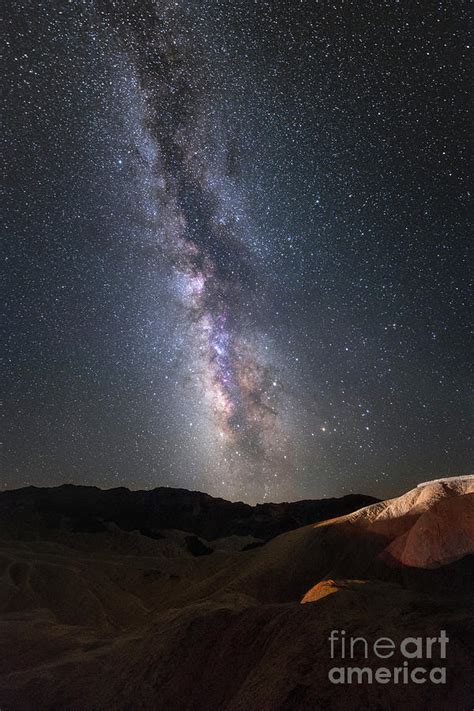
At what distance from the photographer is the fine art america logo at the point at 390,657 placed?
4.38 meters

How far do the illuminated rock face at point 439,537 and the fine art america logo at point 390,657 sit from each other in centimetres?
1141

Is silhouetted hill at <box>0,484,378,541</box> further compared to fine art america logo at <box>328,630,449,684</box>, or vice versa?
silhouetted hill at <box>0,484,378,541</box>

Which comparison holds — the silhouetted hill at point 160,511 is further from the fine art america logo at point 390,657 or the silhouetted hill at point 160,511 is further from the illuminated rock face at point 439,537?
the fine art america logo at point 390,657

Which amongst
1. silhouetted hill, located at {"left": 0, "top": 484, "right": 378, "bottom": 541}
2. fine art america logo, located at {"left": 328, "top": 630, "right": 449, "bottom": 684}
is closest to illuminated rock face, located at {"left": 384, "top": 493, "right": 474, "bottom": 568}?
fine art america logo, located at {"left": 328, "top": 630, "right": 449, "bottom": 684}

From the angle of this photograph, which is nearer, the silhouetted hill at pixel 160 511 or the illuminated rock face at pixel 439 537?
the illuminated rock face at pixel 439 537

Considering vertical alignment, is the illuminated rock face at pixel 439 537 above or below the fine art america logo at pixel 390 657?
above

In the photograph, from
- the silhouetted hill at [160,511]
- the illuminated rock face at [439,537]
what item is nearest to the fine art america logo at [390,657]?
the illuminated rock face at [439,537]

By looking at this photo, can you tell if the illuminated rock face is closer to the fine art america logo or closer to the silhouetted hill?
the fine art america logo

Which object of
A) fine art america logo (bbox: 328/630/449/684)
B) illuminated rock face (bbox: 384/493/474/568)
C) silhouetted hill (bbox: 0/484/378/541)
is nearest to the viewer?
fine art america logo (bbox: 328/630/449/684)

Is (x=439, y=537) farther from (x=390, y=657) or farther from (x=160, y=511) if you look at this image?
(x=160, y=511)

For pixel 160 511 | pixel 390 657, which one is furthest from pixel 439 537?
pixel 160 511

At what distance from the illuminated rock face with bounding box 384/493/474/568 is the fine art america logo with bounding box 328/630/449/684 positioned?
11.4 meters

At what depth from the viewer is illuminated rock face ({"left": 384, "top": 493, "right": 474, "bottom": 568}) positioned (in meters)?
14.8

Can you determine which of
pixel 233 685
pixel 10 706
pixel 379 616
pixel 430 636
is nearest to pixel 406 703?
pixel 430 636
